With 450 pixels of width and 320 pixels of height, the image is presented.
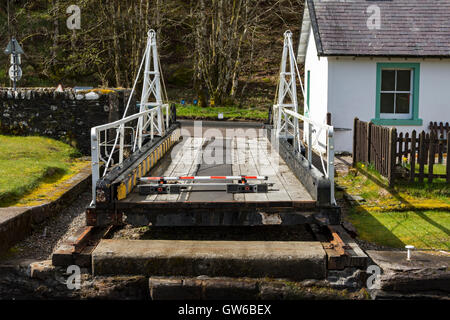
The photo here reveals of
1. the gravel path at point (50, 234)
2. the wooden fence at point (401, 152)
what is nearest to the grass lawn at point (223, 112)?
the wooden fence at point (401, 152)

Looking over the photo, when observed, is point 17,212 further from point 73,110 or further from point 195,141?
point 73,110

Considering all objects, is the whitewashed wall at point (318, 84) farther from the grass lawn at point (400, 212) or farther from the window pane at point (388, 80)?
the grass lawn at point (400, 212)

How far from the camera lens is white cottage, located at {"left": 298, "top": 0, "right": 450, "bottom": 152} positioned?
Result: 14180mm

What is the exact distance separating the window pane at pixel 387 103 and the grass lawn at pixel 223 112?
856cm

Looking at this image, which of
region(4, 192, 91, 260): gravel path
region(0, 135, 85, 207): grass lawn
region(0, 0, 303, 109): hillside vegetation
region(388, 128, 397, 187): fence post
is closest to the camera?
region(4, 192, 91, 260): gravel path

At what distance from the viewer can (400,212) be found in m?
8.66

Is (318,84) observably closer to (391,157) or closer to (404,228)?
(391,157)

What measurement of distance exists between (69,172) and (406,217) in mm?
6911

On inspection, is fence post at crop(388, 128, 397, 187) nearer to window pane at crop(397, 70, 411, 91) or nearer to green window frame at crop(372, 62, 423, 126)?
green window frame at crop(372, 62, 423, 126)

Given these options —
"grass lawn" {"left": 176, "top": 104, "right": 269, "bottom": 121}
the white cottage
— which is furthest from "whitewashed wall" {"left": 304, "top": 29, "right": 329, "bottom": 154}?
"grass lawn" {"left": 176, "top": 104, "right": 269, "bottom": 121}

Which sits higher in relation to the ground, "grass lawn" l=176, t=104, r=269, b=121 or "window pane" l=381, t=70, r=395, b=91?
"window pane" l=381, t=70, r=395, b=91

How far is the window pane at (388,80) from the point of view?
Result: 48.1ft

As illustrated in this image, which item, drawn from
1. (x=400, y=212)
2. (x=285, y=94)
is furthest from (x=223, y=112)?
(x=400, y=212)

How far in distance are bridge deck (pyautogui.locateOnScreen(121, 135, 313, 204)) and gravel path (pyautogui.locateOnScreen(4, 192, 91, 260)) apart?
1339 millimetres
